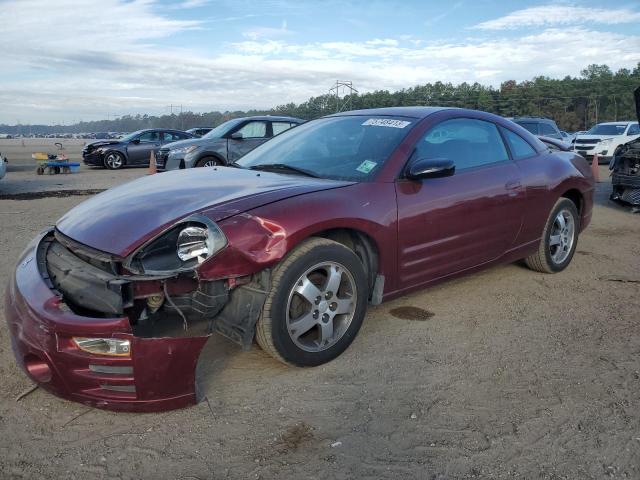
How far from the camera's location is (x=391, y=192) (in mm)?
3492

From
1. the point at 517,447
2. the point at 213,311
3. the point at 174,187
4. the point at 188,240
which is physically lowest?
the point at 517,447

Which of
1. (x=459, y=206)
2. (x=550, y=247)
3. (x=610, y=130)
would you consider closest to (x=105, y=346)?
(x=459, y=206)

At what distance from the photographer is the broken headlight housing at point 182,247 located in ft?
9.08

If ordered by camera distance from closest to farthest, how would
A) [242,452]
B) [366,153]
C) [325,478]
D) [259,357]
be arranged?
[325,478] < [242,452] < [259,357] < [366,153]

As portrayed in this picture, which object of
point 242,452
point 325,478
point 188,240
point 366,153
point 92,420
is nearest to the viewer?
point 325,478

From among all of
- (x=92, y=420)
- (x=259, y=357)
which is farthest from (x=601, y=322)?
(x=92, y=420)

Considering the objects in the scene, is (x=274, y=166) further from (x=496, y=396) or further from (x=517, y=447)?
(x=517, y=447)

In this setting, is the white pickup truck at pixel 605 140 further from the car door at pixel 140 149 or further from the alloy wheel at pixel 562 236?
the alloy wheel at pixel 562 236

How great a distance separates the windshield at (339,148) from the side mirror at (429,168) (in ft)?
0.65

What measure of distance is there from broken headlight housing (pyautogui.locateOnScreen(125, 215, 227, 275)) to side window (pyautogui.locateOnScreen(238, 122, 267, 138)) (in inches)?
366

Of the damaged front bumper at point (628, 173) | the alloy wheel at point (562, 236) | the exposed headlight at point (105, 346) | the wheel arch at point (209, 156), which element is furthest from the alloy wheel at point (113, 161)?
the exposed headlight at point (105, 346)

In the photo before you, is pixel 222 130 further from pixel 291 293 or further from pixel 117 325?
pixel 117 325

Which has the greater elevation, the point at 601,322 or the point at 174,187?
the point at 174,187

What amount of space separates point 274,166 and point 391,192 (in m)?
0.95
